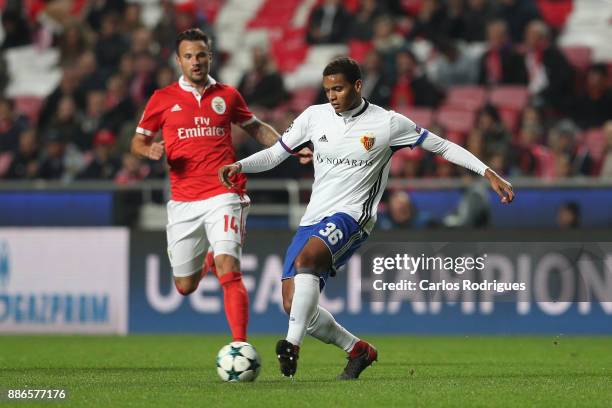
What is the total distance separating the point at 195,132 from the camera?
31.1 feet

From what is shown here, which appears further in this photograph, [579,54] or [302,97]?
[302,97]

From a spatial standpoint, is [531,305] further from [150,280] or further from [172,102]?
[172,102]

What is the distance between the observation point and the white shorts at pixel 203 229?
360 inches

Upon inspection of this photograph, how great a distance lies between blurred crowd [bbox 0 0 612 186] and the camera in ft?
52.9

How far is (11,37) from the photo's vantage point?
2186 centimetres

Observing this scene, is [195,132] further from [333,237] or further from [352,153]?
[333,237]

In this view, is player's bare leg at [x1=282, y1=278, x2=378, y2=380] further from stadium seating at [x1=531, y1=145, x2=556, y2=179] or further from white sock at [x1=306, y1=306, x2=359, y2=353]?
stadium seating at [x1=531, y1=145, x2=556, y2=179]

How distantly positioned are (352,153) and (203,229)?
1760 millimetres

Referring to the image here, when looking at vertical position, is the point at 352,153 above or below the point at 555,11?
below

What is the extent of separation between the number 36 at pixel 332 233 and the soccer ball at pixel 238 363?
0.87 metres

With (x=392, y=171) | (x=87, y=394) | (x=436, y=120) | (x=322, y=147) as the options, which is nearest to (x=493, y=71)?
(x=436, y=120)

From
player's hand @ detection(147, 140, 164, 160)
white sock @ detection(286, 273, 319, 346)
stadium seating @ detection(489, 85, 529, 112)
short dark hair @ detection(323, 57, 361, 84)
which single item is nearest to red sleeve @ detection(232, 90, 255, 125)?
player's hand @ detection(147, 140, 164, 160)

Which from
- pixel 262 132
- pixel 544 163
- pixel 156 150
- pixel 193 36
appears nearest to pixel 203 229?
pixel 262 132

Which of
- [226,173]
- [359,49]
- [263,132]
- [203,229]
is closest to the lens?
[226,173]
